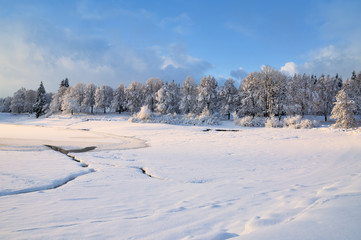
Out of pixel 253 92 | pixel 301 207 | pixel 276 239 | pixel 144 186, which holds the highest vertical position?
pixel 253 92

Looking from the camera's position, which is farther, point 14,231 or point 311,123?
point 311,123

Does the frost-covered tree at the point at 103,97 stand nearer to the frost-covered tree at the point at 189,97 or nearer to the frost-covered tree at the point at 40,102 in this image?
the frost-covered tree at the point at 40,102

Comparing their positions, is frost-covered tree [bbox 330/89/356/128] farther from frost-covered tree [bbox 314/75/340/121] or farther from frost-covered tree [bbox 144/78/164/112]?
frost-covered tree [bbox 144/78/164/112]

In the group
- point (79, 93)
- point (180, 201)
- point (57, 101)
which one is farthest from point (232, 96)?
point (57, 101)

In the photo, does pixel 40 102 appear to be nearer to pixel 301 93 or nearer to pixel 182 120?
pixel 182 120

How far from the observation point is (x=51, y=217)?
2920 millimetres

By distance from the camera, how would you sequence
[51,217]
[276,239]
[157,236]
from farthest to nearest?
1. [51,217]
2. [157,236]
3. [276,239]

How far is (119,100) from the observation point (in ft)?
172

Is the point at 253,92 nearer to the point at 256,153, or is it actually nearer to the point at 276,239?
the point at 256,153

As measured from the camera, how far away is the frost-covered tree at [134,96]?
161 feet

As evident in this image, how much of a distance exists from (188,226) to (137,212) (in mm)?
1023

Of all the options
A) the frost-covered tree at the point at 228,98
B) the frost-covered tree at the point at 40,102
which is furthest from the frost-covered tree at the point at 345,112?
the frost-covered tree at the point at 40,102

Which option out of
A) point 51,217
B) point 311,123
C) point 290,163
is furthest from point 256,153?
point 311,123

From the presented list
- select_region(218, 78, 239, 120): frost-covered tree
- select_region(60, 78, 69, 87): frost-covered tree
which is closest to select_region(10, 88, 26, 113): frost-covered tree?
select_region(60, 78, 69, 87): frost-covered tree
